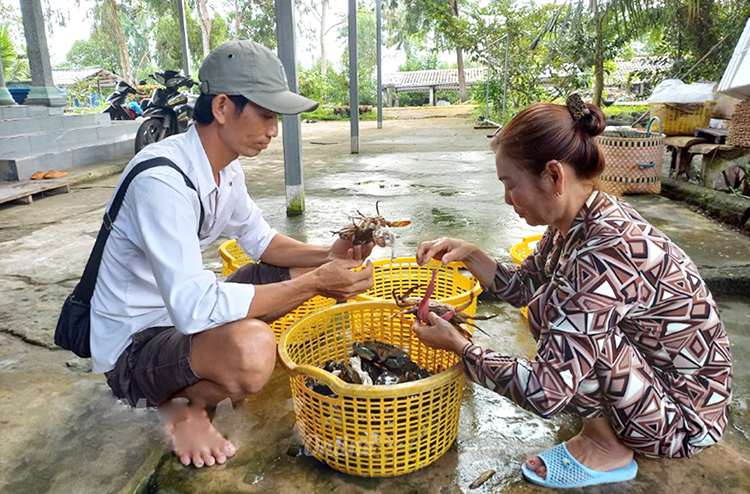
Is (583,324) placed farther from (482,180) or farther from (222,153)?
(482,180)

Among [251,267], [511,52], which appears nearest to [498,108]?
[511,52]

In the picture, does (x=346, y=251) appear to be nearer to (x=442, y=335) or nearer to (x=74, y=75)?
(x=442, y=335)

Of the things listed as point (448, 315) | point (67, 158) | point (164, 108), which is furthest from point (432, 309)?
point (67, 158)

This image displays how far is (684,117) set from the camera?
7105 mm

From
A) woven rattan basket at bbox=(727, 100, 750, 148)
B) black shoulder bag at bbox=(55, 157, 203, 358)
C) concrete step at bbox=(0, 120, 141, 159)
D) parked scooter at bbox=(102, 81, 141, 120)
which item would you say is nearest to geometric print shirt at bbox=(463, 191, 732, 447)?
black shoulder bag at bbox=(55, 157, 203, 358)

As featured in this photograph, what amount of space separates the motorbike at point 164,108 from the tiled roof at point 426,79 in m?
28.4

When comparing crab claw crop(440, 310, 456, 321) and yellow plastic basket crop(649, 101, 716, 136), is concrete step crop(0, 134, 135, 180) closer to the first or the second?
crab claw crop(440, 310, 456, 321)

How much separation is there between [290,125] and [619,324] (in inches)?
147

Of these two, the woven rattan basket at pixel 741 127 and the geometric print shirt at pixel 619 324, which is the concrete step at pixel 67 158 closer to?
the geometric print shirt at pixel 619 324

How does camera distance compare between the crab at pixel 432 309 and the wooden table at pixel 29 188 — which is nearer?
the crab at pixel 432 309

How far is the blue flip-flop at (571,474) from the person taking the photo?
5.48 feet

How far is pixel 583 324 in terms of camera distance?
4.74 ft

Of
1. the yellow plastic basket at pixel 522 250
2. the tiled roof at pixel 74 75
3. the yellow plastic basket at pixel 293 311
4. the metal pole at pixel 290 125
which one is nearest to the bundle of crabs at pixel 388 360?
the yellow plastic basket at pixel 293 311

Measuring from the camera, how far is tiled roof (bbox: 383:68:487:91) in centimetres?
3591
